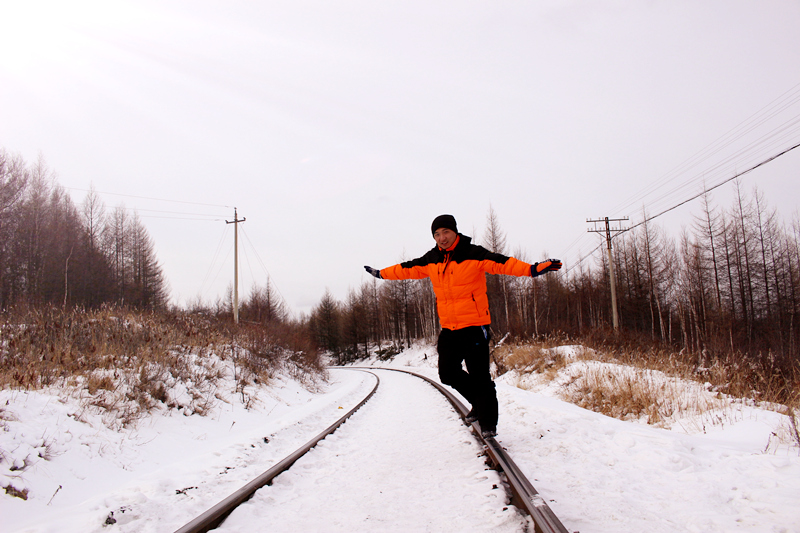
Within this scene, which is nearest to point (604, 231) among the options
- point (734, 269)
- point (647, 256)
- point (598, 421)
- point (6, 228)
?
point (647, 256)

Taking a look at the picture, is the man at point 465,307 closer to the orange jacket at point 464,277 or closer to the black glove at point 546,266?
the orange jacket at point 464,277

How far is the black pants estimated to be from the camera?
385 cm

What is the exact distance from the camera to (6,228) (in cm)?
1981

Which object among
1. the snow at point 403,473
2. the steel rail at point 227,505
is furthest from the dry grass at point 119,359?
the steel rail at point 227,505

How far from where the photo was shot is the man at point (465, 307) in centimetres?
378

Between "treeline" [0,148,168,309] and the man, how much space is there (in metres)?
13.4

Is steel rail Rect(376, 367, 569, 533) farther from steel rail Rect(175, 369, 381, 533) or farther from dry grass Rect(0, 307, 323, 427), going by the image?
dry grass Rect(0, 307, 323, 427)

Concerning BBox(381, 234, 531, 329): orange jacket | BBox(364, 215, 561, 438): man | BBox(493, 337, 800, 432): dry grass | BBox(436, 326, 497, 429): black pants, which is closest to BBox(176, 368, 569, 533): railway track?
BBox(436, 326, 497, 429): black pants

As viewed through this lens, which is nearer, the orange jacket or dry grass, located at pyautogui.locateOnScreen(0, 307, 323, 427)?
the orange jacket

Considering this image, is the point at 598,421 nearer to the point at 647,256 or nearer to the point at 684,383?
the point at 684,383

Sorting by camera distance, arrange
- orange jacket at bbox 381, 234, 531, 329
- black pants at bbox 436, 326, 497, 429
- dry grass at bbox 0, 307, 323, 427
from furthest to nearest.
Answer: dry grass at bbox 0, 307, 323, 427 < black pants at bbox 436, 326, 497, 429 < orange jacket at bbox 381, 234, 531, 329

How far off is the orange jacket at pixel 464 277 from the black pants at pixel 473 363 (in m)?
0.11

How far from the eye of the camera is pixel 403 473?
333 cm

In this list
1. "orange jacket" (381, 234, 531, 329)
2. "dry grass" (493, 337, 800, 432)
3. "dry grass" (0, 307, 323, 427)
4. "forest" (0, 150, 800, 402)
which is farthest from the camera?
"forest" (0, 150, 800, 402)
